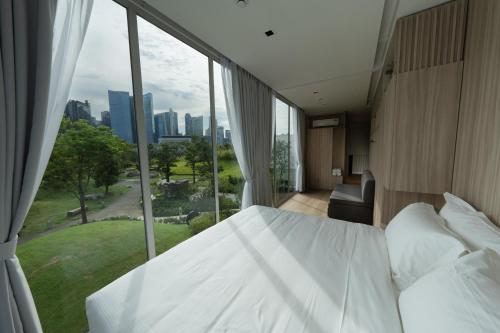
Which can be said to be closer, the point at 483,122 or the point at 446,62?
the point at 483,122

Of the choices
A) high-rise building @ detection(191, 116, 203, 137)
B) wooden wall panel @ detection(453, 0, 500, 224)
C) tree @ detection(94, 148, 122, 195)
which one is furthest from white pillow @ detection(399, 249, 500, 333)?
high-rise building @ detection(191, 116, 203, 137)

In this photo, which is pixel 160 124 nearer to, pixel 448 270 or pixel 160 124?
pixel 160 124

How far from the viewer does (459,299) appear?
2.00 ft

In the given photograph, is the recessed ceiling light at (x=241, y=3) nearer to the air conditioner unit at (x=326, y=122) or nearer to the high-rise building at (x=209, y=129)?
the high-rise building at (x=209, y=129)

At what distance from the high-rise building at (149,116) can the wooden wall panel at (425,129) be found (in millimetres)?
2357

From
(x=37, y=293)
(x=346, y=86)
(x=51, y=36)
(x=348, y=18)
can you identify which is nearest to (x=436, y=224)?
(x=348, y=18)

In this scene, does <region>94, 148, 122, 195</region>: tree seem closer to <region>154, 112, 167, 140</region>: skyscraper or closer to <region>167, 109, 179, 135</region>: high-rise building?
<region>154, 112, 167, 140</region>: skyscraper

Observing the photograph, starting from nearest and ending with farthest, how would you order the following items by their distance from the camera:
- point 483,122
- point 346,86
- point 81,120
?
point 483,122, point 81,120, point 346,86

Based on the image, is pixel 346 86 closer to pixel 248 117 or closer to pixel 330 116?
pixel 248 117

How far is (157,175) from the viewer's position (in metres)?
1.87

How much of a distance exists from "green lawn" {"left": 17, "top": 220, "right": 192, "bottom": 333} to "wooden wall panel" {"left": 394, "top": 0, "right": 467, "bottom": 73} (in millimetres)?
2970

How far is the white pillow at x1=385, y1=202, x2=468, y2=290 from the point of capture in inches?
34.9

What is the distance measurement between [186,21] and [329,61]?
Result: 1828mm

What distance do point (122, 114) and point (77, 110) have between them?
0.98ft
